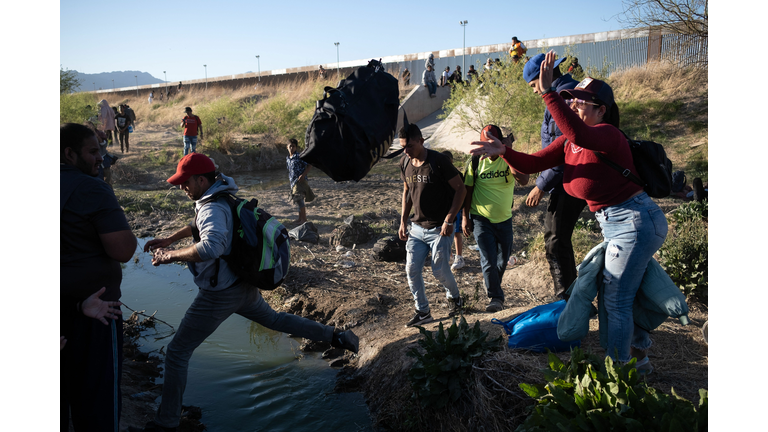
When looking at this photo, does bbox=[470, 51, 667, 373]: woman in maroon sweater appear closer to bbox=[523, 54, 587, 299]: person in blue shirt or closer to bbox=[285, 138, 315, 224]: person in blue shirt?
bbox=[523, 54, 587, 299]: person in blue shirt

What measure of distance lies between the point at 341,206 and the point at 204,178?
7453 mm

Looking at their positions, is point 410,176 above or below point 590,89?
below

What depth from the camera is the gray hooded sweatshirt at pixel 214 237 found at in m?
3.14

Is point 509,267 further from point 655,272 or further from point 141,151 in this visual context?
point 141,151

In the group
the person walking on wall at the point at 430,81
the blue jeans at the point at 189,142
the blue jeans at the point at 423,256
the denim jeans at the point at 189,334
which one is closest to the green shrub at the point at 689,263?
the blue jeans at the point at 423,256

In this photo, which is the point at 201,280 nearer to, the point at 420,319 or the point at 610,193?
the point at 420,319

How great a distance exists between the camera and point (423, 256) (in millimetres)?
4664

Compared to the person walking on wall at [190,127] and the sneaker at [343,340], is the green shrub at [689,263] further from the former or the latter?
the person walking on wall at [190,127]

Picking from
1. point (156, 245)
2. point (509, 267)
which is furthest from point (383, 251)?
point (156, 245)

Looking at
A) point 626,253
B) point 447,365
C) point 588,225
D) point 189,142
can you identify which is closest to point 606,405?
point 626,253

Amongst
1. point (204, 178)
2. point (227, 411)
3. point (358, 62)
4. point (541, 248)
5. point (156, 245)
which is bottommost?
point (227, 411)

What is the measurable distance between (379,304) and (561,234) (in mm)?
2145

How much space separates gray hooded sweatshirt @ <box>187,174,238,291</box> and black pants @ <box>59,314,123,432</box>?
67 centimetres

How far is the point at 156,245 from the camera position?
3.50 m
